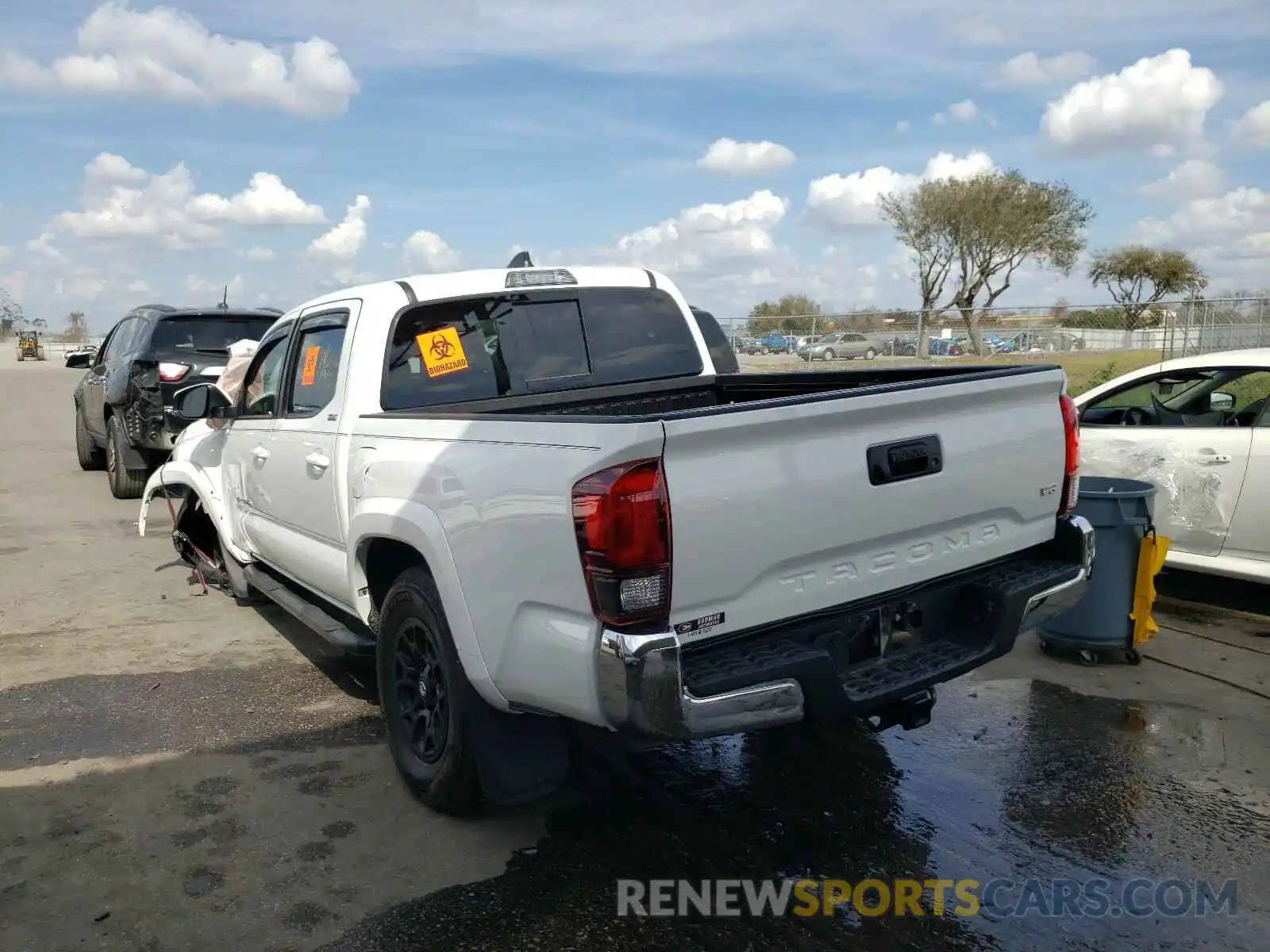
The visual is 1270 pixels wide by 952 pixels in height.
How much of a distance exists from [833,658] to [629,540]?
86 cm

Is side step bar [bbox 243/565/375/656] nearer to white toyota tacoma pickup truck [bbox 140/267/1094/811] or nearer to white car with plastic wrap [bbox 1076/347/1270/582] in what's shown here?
white toyota tacoma pickup truck [bbox 140/267/1094/811]

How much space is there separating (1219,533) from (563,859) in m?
4.61

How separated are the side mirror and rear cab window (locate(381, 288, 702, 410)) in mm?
1913

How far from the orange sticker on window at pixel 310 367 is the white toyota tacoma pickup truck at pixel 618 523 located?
0.08 feet

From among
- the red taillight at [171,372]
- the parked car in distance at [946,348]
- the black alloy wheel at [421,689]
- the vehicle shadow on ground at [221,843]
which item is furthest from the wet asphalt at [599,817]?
the parked car in distance at [946,348]

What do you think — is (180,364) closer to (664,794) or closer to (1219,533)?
(664,794)

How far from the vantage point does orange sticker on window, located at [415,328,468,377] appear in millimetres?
4461

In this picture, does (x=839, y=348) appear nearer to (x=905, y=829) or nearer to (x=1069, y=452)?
(x=1069, y=452)

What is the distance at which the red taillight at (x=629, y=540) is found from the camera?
2822 millimetres

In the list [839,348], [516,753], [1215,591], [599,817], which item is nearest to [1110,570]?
[1215,591]

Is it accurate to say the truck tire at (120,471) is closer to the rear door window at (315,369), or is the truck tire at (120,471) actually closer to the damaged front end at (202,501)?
the damaged front end at (202,501)

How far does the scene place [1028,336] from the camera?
2036cm

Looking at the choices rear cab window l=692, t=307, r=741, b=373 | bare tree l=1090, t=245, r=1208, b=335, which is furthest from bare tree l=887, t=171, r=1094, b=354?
rear cab window l=692, t=307, r=741, b=373

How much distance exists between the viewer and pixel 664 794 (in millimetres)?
4059
